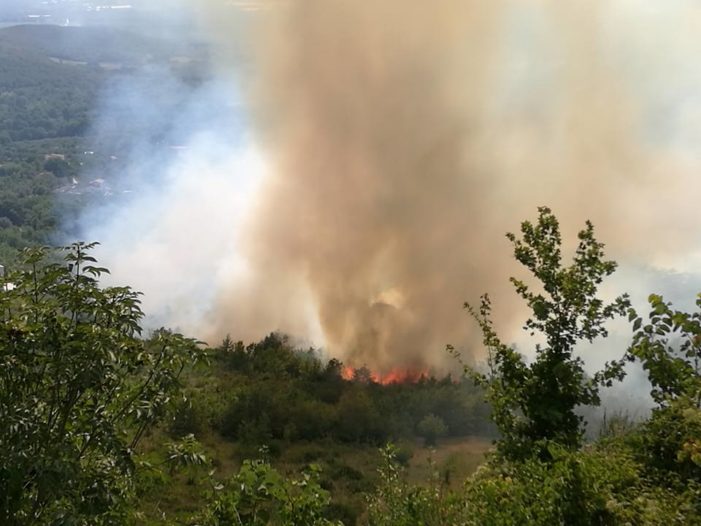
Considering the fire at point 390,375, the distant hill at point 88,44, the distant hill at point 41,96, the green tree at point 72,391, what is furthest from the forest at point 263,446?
the distant hill at point 41,96

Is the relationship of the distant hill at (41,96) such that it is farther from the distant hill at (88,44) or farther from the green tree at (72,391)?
the green tree at (72,391)

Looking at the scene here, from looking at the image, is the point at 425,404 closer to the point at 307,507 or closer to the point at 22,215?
the point at 307,507

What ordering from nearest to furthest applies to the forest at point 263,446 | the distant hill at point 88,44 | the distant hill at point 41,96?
the forest at point 263,446 → the distant hill at point 41,96 → the distant hill at point 88,44

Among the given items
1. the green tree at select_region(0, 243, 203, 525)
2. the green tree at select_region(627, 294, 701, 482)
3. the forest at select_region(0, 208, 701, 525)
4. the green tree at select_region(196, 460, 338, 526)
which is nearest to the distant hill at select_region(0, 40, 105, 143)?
the forest at select_region(0, 208, 701, 525)

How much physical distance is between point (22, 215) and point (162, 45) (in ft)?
86.4

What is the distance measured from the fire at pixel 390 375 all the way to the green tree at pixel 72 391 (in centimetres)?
1171

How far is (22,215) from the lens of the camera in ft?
124

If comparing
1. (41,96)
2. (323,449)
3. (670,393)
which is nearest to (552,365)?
(670,393)

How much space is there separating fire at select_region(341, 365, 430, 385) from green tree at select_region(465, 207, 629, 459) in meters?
9.32

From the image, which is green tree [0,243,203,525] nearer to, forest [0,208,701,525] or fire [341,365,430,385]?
forest [0,208,701,525]

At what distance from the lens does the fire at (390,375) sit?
51.7ft

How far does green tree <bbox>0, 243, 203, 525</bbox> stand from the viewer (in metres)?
3.59

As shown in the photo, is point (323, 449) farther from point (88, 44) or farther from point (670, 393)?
point (88, 44)

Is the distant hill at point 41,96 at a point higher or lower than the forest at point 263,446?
higher
